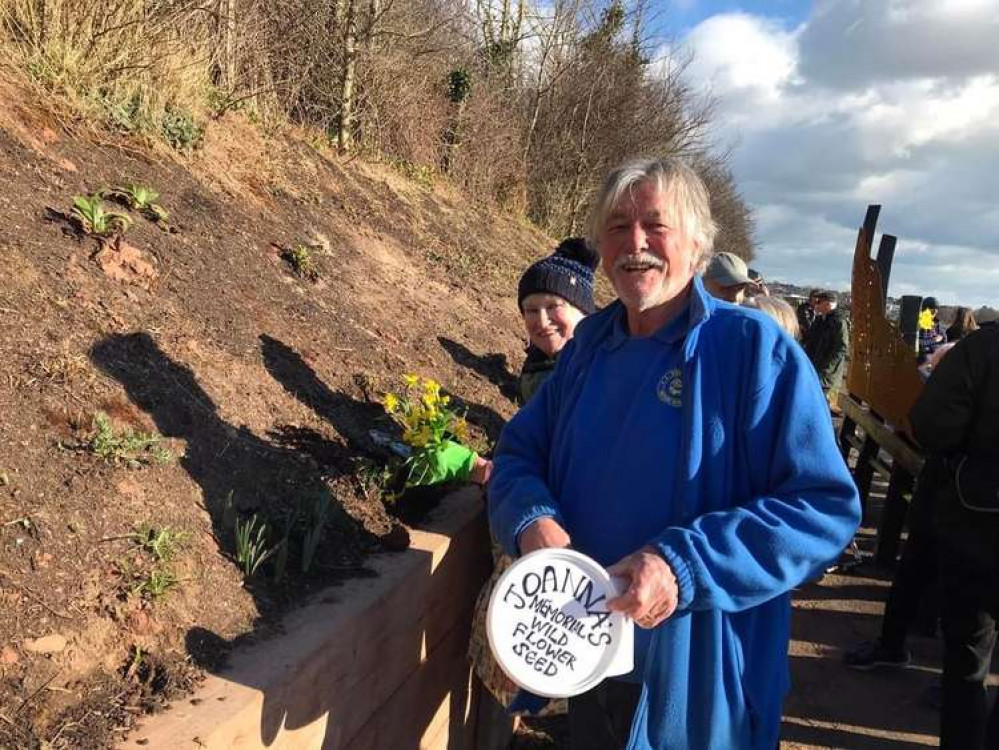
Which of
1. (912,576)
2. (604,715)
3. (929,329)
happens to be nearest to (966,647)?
(912,576)

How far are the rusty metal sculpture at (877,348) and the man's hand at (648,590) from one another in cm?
400

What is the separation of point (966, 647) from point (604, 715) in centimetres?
167

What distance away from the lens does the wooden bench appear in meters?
4.86

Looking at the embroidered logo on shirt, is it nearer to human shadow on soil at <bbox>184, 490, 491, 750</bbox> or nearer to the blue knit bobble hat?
human shadow on soil at <bbox>184, 490, 491, 750</bbox>

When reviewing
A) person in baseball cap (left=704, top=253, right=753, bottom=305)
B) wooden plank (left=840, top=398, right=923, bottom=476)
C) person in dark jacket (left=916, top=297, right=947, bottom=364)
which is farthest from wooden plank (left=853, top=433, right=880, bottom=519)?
person in dark jacket (left=916, top=297, right=947, bottom=364)

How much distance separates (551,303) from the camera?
2936 millimetres

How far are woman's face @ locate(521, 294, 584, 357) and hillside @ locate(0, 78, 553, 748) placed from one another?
0.82 metres

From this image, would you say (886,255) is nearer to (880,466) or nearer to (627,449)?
(880,466)

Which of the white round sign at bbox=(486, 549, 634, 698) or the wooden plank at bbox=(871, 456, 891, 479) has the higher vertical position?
the white round sign at bbox=(486, 549, 634, 698)

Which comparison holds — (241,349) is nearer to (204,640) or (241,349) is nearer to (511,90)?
(204,640)

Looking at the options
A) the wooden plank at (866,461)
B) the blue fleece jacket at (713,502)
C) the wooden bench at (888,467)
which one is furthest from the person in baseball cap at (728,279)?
the blue fleece jacket at (713,502)

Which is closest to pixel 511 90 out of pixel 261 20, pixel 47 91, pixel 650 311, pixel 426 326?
pixel 261 20

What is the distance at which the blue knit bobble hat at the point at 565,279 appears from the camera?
9.60 ft

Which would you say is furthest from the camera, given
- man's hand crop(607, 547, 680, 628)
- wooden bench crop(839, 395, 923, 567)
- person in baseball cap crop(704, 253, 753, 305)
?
wooden bench crop(839, 395, 923, 567)
